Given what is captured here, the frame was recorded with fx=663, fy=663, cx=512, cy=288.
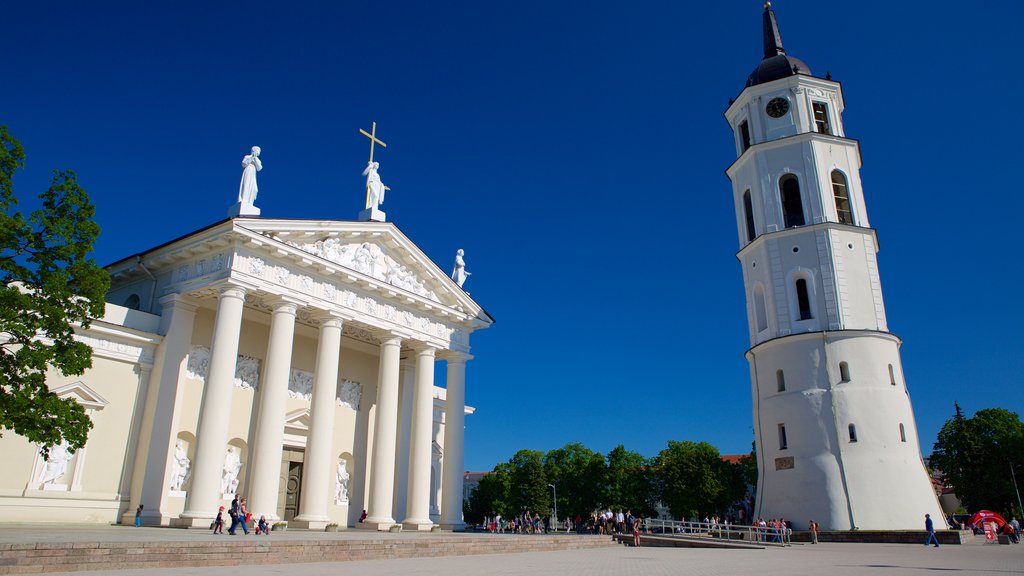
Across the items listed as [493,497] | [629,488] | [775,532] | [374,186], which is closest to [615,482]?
[629,488]

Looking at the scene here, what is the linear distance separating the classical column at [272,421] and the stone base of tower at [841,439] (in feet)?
68.9

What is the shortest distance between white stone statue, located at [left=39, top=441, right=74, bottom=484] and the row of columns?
3471 mm

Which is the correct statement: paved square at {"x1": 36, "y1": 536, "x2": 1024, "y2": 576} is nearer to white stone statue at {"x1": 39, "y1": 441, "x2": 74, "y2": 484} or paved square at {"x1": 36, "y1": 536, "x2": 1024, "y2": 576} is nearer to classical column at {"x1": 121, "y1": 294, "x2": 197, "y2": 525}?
classical column at {"x1": 121, "y1": 294, "x2": 197, "y2": 525}

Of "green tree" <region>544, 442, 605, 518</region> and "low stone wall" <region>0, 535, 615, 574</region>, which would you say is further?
"green tree" <region>544, 442, 605, 518</region>

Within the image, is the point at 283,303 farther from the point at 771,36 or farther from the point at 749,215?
the point at 771,36

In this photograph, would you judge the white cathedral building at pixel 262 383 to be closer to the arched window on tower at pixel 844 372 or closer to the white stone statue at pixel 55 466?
the white stone statue at pixel 55 466

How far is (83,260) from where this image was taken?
14180 millimetres

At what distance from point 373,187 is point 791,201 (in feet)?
67.6

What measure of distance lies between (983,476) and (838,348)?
33380 millimetres

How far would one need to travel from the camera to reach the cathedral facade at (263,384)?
1920 cm

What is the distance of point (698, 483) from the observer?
58.8 m

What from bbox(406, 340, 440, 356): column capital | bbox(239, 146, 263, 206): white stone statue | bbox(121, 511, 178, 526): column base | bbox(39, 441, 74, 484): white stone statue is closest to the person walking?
bbox(406, 340, 440, 356): column capital

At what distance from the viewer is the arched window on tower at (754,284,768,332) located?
106ft

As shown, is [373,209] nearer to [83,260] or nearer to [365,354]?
[365,354]
